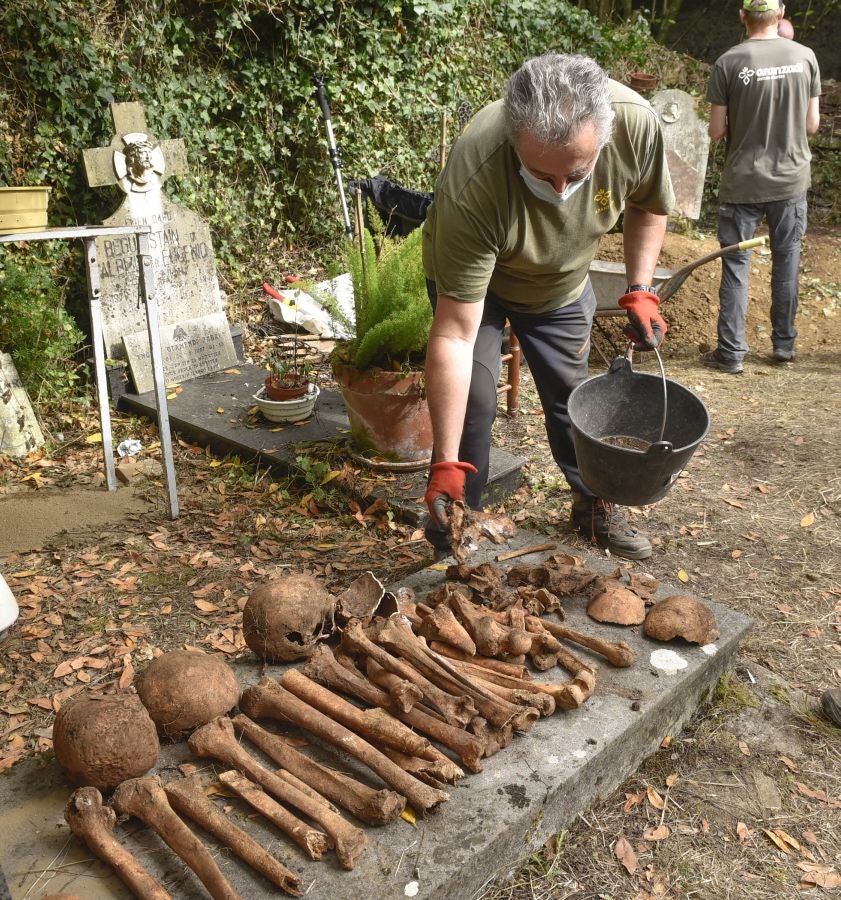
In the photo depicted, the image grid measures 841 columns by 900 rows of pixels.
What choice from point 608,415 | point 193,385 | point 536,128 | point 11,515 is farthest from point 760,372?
point 11,515

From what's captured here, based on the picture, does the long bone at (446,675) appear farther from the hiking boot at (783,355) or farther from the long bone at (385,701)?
the hiking boot at (783,355)

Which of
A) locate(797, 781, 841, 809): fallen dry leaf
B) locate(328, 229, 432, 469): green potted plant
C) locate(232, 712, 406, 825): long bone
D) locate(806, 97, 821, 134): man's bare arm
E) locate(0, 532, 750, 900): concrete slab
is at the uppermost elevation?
locate(806, 97, 821, 134): man's bare arm

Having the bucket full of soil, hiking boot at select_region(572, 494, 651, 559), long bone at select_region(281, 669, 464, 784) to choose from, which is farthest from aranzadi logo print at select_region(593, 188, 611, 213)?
long bone at select_region(281, 669, 464, 784)

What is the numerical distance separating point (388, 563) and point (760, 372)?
4268 millimetres

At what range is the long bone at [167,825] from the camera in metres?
1.84

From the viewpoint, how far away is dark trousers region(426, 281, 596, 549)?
3416 mm

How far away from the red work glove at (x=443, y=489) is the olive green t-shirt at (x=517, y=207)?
A: 1.98 ft

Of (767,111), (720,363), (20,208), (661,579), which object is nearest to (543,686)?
(661,579)

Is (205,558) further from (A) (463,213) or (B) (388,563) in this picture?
(A) (463,213)

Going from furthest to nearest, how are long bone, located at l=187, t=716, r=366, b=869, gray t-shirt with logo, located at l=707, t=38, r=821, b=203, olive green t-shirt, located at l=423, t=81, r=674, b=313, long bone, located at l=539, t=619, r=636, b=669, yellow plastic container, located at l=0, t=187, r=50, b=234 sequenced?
gray t-shirt with logo, located at l=707, t=38, r=821, b=203
yellow plastic container, located at l=0, t=187, r=50, b=234
olive green t-shirt, located at l=423, t=81, r=674, b=313
long bone, located at l=539, t=619, r=636, b=669
long bone, located at l=187, t=716, r=366, b=869

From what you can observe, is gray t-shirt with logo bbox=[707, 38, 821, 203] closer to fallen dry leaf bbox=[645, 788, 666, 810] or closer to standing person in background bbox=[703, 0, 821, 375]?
standing person in background bbox=[703, 0, 821, 375]

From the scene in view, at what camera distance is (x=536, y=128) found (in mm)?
2391

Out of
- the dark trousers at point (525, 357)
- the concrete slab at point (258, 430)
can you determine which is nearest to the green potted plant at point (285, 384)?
the concrete slab at point (258, 430)

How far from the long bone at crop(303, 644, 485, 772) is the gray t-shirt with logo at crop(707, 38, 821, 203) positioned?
551 centimetres
